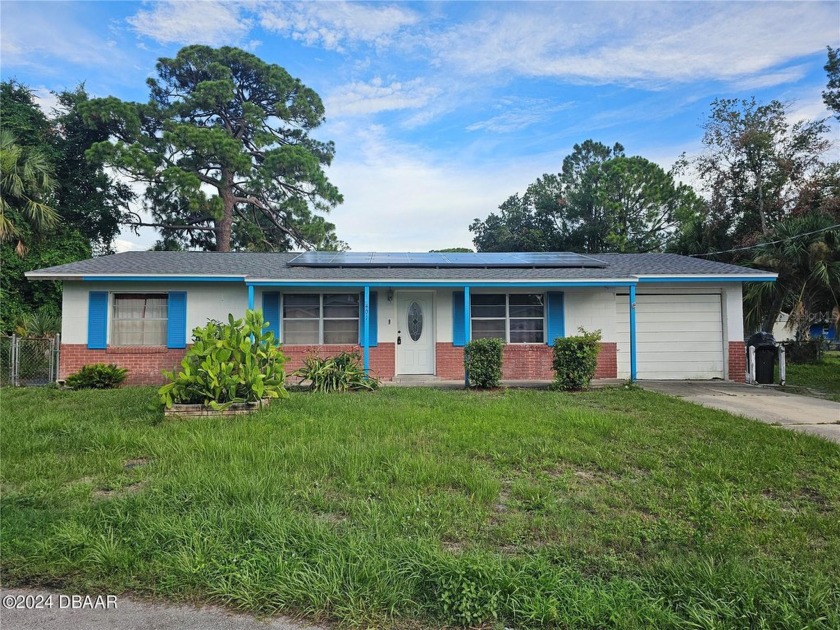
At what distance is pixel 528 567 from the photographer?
9.12 feet

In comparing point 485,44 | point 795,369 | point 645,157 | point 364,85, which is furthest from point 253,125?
point 795,369

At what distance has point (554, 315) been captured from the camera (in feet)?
39.7

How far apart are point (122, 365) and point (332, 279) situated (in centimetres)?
554

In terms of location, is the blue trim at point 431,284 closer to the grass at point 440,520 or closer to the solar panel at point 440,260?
the solar panel at point 440,260

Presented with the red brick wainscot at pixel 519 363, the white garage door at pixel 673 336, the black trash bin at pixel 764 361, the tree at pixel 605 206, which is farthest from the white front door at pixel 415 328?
the tree at pixel 605 206

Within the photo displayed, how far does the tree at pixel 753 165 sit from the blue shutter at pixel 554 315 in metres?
11.3

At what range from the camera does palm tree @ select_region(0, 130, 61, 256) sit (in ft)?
49.6

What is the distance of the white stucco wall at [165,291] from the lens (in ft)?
36.8

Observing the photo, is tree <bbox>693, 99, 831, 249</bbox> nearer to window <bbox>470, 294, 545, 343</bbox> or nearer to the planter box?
window <bbox>470, 294, 545, 343</bbox>

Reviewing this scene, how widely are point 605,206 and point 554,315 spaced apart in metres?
18.7

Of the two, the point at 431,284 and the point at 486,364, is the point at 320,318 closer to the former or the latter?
the point at 431,284

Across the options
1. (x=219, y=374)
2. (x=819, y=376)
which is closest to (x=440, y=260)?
(x=219, y=374)

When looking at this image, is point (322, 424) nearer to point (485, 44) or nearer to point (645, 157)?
point (485, 44)

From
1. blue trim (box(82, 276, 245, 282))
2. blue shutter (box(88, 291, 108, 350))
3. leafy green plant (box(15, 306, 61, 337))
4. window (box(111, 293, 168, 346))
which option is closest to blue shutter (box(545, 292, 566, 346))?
blue trim (box(82, 276, 245, 282))
